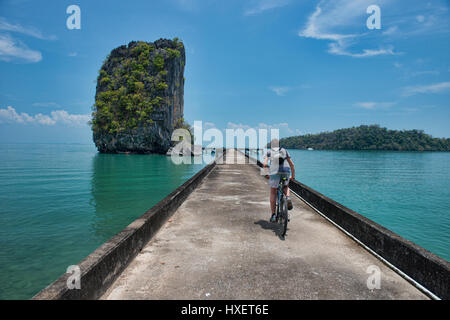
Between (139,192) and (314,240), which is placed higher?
Result: (314,240)

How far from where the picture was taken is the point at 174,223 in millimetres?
5820

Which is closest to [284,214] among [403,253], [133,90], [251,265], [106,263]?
[251,265]

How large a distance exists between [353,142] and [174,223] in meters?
177

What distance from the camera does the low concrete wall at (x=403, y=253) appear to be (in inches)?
120

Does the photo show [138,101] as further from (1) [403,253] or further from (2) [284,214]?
(1) [403,253]

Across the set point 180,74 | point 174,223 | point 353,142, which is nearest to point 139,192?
point 174,223

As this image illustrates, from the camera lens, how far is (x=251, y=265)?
146 inches

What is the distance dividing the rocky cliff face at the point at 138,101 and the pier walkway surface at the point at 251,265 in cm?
5910

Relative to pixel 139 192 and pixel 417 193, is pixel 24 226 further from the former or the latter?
pixel 417 193

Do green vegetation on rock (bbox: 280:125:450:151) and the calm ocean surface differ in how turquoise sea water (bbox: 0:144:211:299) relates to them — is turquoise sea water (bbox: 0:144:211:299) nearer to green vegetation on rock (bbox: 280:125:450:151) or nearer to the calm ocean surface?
the calm ocean surface

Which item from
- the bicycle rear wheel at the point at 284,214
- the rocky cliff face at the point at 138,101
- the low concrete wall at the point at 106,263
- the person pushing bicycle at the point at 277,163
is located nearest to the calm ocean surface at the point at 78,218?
the low concrete wall at the point at 106,263

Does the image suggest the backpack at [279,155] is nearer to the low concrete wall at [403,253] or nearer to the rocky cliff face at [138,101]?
the low concrete wall at [403,253]
